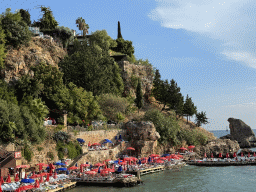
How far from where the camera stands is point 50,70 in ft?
182

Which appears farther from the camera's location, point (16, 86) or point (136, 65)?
point (136, 65)

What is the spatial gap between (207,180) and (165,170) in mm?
9751

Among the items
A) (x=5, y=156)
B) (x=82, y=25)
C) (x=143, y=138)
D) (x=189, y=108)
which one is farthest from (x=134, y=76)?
(x=5, y=156)

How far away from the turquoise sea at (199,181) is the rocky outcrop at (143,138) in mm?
7459

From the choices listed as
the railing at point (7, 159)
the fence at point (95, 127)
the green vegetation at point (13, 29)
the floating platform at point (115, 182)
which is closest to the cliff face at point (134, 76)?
the fence at point (95, 127)

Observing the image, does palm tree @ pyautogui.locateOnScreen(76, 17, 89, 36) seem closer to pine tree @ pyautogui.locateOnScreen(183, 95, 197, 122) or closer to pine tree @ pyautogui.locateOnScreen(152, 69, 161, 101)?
pine tree @ pyautogui.locateOnScreen(152, 69, 161, 101)

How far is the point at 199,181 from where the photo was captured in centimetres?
4031

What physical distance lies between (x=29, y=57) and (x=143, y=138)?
27322 mm

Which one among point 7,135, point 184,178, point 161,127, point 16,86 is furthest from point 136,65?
point 7,135

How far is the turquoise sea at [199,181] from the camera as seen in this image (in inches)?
1405

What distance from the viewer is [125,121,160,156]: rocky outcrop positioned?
54969 millimetres

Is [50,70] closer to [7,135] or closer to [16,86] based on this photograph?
[16,86]

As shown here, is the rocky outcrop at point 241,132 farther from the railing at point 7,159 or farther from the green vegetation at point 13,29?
the railing at point 7,159

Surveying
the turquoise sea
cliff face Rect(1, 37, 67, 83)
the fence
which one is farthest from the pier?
cliff face Rect(1, 37, 67, 83)
